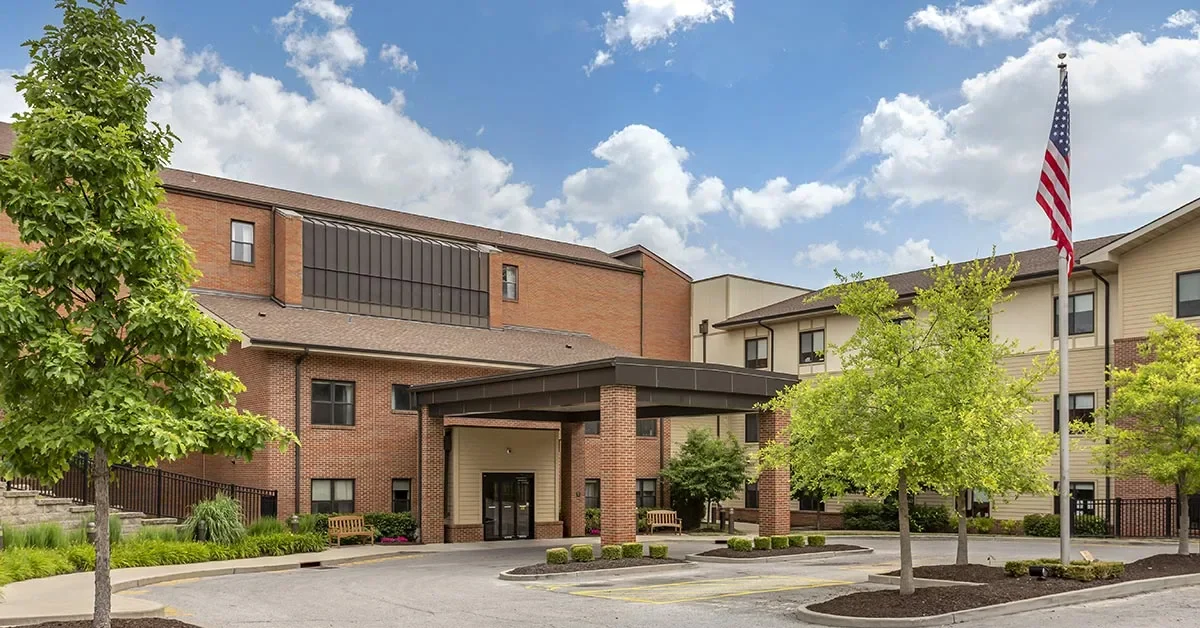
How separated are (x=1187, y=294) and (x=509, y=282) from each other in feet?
78.3

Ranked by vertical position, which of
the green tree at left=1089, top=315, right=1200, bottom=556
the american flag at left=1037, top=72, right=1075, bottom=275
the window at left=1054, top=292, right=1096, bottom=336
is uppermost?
the american flag at left=1037, top=72, right=1075, bottom=275

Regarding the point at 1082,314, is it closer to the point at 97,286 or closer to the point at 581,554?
the point at 581,554

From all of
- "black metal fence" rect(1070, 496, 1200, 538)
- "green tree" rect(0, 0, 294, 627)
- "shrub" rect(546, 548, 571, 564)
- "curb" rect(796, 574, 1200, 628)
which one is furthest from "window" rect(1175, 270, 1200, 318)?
"green tree" rect(0, 0, 294, 627)

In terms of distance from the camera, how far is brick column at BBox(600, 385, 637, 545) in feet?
81.2

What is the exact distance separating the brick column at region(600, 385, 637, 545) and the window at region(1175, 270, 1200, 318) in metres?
18.6

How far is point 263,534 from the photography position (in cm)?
2773

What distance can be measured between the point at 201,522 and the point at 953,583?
710 inches

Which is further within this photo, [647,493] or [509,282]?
[509,282]

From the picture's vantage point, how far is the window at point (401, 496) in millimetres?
33094

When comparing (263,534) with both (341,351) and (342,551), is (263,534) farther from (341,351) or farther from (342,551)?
(341,351)

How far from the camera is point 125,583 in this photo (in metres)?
20.5

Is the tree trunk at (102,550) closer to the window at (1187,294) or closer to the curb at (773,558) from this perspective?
the curb at (773,558)

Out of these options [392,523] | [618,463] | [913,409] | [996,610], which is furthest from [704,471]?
[913,409]

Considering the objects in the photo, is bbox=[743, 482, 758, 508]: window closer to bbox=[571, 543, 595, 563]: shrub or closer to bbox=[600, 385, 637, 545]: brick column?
bbox=[600, 385, 637, 545]: brick column
